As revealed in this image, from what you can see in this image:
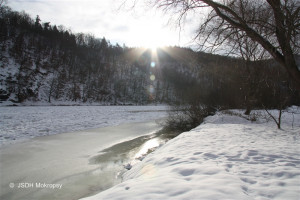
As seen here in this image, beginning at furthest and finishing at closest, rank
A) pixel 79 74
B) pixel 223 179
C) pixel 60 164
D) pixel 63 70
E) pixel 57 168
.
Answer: pixel 79 74, pixel 63 70, pixel 60 164, pixel 57 168, pixel 223 179

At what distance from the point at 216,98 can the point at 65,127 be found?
18.5m

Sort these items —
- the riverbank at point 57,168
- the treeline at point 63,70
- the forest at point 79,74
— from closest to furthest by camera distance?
1. the riverbank at point 57,168
2. the forest at point 79,74
3. the treeline at point 63,70

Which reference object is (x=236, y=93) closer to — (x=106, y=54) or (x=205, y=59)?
(x=205, y=59)

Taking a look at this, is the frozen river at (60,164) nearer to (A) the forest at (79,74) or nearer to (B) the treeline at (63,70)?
(A) the forest at (79,74)

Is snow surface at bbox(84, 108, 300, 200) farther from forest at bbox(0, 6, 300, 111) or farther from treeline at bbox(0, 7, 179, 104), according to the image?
treeline at bbox(0, 7, 179, 104)

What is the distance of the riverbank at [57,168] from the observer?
4641 mm

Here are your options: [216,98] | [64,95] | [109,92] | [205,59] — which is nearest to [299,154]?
[205,59]

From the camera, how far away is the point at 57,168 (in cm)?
603

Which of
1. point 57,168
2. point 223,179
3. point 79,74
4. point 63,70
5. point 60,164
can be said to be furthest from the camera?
point 79,74

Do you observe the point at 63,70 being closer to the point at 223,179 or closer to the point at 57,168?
the point at 57,168

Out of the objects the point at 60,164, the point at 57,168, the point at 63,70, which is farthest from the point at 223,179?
the point at 63,70

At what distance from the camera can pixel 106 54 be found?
93812 millimetres

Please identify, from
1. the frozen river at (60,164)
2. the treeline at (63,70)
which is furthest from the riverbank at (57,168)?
the treeline at (63,70)

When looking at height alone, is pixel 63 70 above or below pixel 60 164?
above
